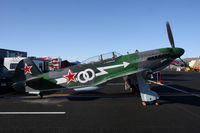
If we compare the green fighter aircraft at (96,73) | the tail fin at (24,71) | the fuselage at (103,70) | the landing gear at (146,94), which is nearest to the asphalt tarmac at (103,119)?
the landing gear at (146,94)

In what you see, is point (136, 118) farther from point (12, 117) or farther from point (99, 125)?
point (12, 117)

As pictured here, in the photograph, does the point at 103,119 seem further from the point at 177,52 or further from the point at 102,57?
the point at 177,52

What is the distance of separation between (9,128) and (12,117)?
1027mm

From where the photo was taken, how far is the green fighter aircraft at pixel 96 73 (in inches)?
236

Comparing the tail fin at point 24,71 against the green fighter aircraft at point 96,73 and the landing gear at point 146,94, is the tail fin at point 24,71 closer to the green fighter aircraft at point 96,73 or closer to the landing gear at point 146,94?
the green fighter aircraft at point 96,73

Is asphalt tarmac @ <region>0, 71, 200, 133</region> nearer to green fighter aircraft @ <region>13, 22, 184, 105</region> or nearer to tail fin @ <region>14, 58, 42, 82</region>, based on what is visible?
green fighter aircraft @ <region>13, 22, 184, 105</region>

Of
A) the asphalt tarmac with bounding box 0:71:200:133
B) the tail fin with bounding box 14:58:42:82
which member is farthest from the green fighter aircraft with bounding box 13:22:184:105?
the asphalt tarmac with bounding box 0:71:200:133

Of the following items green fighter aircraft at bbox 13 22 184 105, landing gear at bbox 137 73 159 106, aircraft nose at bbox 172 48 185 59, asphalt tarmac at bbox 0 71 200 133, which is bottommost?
asphalt tarmac at bbox 0 71 200 133

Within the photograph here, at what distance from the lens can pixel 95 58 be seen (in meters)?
6.51

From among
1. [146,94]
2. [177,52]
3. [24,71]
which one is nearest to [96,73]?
[146,94]

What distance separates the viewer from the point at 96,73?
6172 mm

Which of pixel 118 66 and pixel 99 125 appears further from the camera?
pixel 118 66

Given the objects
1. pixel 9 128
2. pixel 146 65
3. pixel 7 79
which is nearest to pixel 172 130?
pixel 146 65

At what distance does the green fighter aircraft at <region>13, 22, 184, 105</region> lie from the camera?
5988 millimetres
